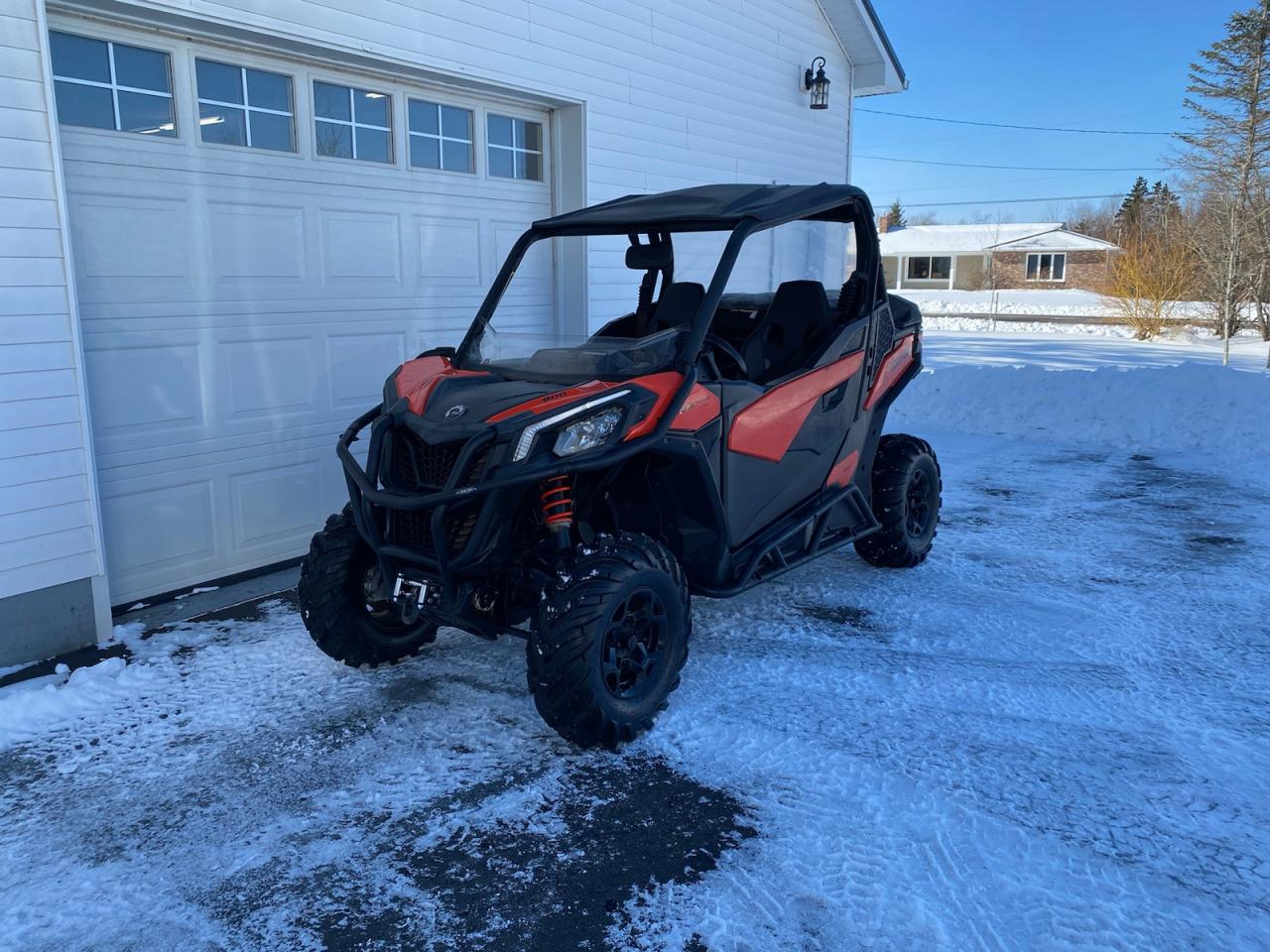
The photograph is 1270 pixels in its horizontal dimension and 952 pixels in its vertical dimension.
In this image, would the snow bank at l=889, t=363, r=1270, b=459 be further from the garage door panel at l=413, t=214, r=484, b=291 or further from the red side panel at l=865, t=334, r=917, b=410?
the garage door panel at l=413, t=214, r=484, b=291

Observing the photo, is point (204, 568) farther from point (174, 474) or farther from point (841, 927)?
point (841, 927)

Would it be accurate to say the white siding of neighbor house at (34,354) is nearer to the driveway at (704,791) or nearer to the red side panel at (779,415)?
the driveway at (704,791)

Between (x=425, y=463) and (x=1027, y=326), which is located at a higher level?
(x=425, y=463)

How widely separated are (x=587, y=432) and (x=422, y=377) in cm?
98

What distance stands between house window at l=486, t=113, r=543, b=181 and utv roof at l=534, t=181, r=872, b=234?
7.46 feet

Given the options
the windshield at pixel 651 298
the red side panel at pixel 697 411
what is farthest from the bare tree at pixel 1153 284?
the red side panel at pixel 697 411

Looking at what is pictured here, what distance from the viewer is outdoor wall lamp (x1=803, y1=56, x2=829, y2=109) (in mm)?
9508

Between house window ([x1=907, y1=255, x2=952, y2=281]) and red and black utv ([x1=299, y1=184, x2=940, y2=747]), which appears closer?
red and black utv ([x1=299, y1=184, x2=940, y2=747])

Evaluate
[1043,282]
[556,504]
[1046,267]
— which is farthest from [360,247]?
[1046,267]

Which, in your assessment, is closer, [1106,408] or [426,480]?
[426,480]

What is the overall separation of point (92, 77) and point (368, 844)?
151 inches

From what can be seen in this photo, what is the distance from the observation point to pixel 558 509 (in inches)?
137

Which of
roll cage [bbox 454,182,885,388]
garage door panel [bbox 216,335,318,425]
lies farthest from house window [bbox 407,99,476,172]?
roll cage [bbox 454,182,885,388]

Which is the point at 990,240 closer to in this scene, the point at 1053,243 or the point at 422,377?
the point at 1053,243
